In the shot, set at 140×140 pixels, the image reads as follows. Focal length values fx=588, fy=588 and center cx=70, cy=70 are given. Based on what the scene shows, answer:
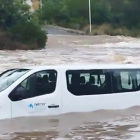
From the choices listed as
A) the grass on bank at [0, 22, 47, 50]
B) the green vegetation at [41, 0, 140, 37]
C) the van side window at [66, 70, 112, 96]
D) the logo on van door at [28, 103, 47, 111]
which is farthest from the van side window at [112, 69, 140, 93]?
the green vegetation at [41, 0, 140, 37]

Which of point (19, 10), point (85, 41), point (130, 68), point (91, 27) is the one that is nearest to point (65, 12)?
point (91, 27)

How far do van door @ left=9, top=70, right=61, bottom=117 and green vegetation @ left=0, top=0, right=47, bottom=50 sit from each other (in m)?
43.9

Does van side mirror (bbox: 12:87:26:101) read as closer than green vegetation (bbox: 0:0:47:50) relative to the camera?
Yes

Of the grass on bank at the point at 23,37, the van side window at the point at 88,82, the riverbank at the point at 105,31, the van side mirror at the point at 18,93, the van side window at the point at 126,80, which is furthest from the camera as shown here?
the riverbank at the point at 105,31

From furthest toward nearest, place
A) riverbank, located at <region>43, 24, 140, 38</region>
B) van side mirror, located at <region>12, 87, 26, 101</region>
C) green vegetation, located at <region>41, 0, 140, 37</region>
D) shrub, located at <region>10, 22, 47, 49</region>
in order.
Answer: green vegetation, located at <region>41, 0, 140, 37</region>
riverbank, located at <region>43, 24, 140, 38</region>
shrub, located at <region>10, 22, 47, 49</region>
van side mirror, located at <region>12, 87, 26, 101</region>

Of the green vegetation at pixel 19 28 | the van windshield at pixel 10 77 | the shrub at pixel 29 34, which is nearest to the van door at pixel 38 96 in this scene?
the van windshield at pixel 10 77

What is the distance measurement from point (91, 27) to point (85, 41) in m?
23.6

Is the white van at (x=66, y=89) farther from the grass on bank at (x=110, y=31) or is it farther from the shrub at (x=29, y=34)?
the grass on bank at (x=110, y=31)

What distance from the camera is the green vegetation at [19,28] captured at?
2200 inches

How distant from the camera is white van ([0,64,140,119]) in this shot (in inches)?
422

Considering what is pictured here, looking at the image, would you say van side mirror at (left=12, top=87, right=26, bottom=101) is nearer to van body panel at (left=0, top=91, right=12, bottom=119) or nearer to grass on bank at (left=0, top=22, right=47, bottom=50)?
van body panel at (left=0, top=91, right=12, bottom=119)

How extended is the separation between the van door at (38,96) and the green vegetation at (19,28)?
43866 mm

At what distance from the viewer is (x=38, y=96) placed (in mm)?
10883

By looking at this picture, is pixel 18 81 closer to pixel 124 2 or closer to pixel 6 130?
pixel 6 130
